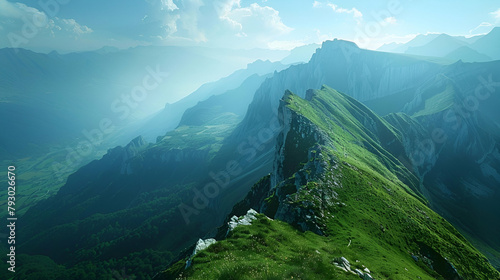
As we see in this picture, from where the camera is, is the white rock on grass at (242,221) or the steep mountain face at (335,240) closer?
the steep mountain face at (335,240)

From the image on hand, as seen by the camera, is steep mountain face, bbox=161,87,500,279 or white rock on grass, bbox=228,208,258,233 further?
white rock on grass, bbox=228,208,258,233

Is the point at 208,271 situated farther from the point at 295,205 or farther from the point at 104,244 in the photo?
the point at 104,244

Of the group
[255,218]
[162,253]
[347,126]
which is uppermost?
[255,218]

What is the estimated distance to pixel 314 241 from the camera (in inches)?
1442

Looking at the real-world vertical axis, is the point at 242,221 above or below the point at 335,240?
above

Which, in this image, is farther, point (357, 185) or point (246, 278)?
point (357, 185)

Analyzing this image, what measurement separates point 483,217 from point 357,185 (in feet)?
485

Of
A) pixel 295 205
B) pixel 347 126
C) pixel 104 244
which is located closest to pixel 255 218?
pixel 295 205

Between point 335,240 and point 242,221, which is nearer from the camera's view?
point 335,240

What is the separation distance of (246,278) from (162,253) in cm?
17759

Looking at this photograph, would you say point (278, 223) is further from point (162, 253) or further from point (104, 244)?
point (104, 244)

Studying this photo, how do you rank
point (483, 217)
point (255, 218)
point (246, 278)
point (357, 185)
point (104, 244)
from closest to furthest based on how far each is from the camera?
point (246, 278)
point (255, 218)
point (357, 185)
point (483, 217)
point (104, 244)

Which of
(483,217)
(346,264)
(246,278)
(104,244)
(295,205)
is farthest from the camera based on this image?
(104,244)

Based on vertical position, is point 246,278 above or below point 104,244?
above
